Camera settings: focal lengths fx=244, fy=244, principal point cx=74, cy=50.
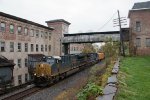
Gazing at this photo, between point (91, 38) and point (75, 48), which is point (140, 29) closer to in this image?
point (91, 38)

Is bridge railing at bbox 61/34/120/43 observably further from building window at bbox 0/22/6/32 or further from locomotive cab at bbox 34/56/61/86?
locomotive cab at bbox 34/56/61/86

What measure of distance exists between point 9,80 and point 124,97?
21765 millimetres

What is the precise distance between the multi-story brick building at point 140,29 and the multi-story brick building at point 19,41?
19563 millimetres

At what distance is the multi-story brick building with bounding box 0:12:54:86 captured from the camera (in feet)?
129

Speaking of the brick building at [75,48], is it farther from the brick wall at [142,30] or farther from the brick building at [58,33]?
the brick wall at [142,30]

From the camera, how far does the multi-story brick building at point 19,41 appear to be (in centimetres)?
3922

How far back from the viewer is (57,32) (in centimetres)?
6341

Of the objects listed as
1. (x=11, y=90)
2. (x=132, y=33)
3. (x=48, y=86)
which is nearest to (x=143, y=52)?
(x=132, y=33)

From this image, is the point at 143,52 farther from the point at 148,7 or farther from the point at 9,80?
the point at 9,80

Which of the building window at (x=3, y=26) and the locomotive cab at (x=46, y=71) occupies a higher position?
the building window at (x=3, y=26)

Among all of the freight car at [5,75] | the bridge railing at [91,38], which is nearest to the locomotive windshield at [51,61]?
the freight car at [5,75]

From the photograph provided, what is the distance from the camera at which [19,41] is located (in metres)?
43.5

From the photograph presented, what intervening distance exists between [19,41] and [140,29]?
80.4 feet

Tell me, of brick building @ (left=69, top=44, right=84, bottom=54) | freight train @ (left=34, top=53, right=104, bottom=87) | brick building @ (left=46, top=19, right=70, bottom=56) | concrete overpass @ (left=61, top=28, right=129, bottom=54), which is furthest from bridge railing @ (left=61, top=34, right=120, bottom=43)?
freight train @ (left=34, top=53, right=104, bottom=87)
